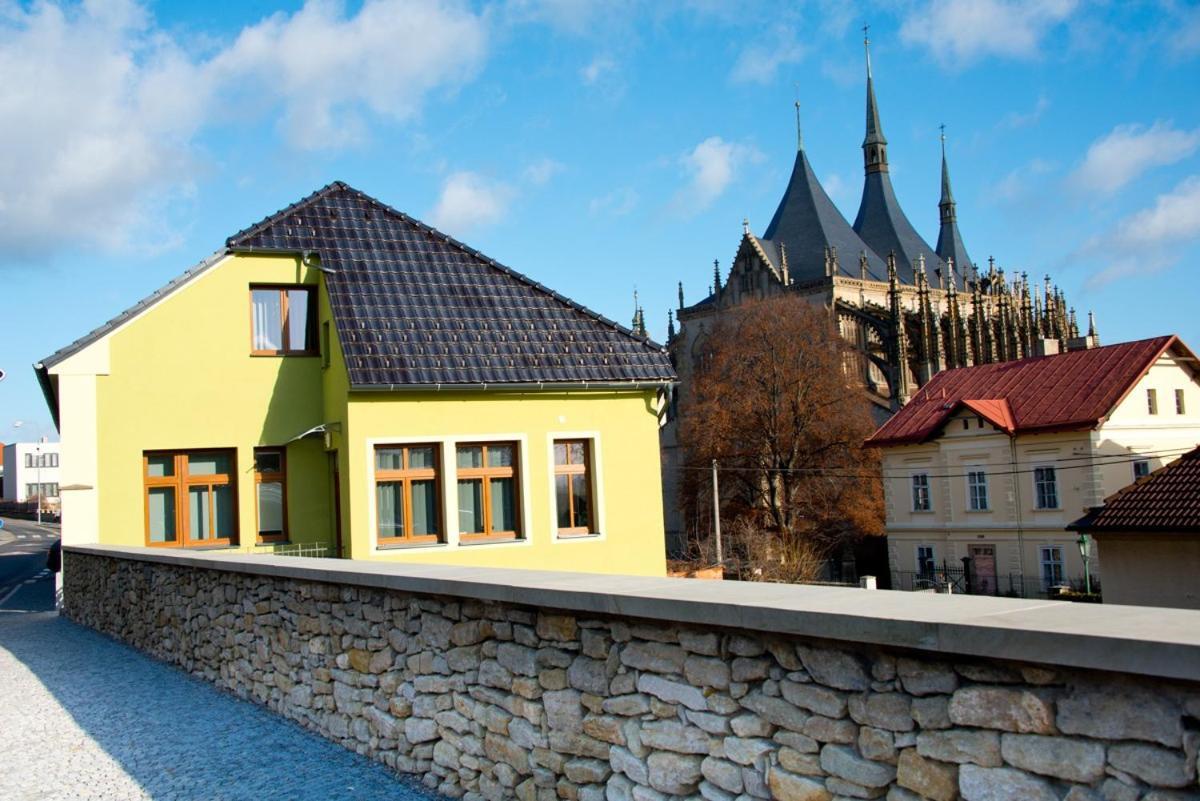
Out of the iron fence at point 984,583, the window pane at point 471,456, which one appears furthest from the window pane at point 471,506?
the iron fence at point 984,583

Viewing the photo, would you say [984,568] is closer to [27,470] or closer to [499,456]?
[499,456]

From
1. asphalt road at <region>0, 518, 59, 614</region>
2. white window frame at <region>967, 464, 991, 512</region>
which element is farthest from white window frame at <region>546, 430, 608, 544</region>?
white window frame at <region>967, 464, 991, 512</region>

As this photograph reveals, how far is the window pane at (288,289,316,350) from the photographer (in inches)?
791

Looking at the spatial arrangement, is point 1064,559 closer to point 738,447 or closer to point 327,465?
point 738,447

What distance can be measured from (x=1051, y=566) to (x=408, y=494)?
107ft

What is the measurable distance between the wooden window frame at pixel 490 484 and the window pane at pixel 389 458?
874 mm

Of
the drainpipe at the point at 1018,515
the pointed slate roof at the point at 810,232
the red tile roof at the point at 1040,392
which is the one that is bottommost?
the drainpipe at the point at 1018,515

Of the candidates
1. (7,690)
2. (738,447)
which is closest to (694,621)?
(7,690)

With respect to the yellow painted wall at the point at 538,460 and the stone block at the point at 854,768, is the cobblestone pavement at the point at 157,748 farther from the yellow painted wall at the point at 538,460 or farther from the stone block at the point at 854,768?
the yellow painted wall at the point at 538,460

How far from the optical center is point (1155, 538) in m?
26.1

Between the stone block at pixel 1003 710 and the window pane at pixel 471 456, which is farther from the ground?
the window pane at pixel 471 456

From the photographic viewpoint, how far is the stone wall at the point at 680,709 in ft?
11.3

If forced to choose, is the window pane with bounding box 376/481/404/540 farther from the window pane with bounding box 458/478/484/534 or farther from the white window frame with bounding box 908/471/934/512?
the white window frame with bounding box 908/471/934/512

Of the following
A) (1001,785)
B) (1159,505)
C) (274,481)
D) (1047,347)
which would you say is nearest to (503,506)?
(274,481)
